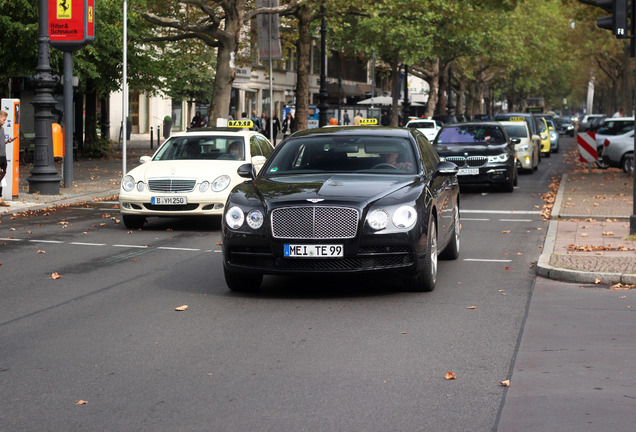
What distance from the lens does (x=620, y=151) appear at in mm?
31844

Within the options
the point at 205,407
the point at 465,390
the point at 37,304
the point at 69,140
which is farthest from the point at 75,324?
the point at 69,140

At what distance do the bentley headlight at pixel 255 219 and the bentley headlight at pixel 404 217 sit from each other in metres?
1.14

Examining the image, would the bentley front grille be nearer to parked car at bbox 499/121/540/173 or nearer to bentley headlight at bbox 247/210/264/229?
bentley headlight at bbox 247/210/264/229

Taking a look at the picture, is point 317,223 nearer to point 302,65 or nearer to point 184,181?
point 184,181

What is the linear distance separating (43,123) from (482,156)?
9.34 meters

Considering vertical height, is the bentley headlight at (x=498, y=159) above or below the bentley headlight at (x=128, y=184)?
above

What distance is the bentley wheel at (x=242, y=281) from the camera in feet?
32.2

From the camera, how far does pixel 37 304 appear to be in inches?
365

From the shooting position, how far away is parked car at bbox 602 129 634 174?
103 ft

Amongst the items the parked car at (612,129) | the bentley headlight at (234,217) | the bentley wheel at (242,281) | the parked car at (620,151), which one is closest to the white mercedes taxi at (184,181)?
the bentley wheel at (242,281)

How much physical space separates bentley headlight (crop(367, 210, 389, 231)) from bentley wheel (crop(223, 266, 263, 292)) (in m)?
1.20

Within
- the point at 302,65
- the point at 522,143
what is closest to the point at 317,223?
the point at 522,143

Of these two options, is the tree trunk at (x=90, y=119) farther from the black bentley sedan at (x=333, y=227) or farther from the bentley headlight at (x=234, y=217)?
the bentley headlight at (x=234, y=217)

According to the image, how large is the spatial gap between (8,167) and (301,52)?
19.9 meters
